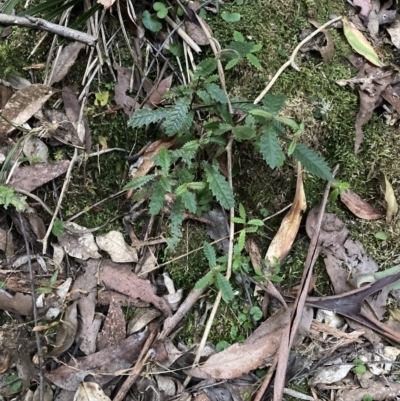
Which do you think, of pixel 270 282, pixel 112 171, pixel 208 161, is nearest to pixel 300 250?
pixel 270 282

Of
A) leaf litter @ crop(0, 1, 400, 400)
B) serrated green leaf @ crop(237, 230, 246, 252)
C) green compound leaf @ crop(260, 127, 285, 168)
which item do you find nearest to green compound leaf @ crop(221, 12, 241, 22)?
leaf litter @ crop(0, 1, 400, 400)

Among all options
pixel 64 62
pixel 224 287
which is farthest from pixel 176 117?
pixel 224 287

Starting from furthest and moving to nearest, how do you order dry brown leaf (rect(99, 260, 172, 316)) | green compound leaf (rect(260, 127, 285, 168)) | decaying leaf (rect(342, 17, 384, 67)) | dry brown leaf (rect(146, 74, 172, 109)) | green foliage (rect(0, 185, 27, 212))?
decaying leaf (rect(342, 17, 384, 67)) → dry brown leaf (rect(146, 74, 172, 109)) → dry brown leaf (rect(99, 260, 172, 316)) → green foliage (rect(0, 185, 27, 212)) → green compound leaf (rect(260, 127, 285, 168))

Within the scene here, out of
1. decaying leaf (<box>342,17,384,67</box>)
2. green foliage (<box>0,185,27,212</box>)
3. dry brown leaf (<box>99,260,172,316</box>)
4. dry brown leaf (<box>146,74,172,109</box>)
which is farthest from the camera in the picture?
decaying leaf (<box>342,17,384,67</box>)

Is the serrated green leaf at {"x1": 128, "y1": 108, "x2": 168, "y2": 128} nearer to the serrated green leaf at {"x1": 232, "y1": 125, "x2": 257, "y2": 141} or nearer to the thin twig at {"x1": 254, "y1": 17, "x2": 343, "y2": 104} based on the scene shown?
the serrated green leaf at {"x1": 232, "y1": 125, "x2": 257, "y2": 141}

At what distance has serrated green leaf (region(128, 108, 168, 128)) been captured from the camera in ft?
5.87

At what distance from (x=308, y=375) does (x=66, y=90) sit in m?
1.57

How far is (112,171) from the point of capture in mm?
1939

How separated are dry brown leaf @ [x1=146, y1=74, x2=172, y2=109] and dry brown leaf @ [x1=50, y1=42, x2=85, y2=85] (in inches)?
14.1

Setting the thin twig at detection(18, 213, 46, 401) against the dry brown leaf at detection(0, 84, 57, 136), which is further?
the dry brown leaf at detection(0, 84, 57, 136)

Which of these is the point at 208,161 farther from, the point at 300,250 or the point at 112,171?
the point at 300,250

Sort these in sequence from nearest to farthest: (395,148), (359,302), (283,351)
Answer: (283,351) → (359,302) → (395,148)

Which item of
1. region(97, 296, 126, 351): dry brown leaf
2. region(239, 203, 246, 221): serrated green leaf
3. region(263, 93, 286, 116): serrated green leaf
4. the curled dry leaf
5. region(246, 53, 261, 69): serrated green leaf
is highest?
region(246, 53, 261, 69): serrated green leaf

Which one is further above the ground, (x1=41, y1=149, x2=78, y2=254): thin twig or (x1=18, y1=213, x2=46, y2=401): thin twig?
(x1=41, y1=149, x2=78, y2=254): thin twig
